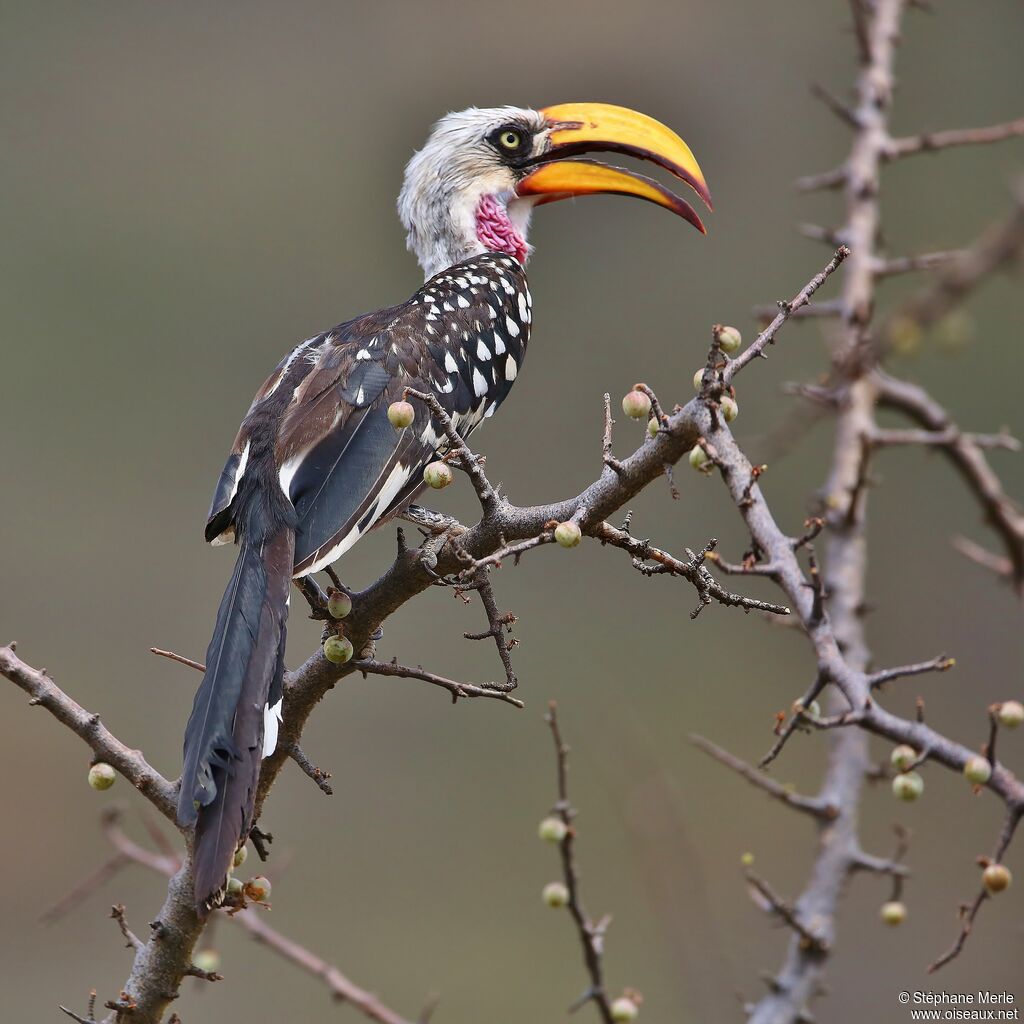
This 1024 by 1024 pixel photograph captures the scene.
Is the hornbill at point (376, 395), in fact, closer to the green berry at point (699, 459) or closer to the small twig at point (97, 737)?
the small twig at point (97, 737)

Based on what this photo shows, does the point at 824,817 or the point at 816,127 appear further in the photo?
the point at 816,127

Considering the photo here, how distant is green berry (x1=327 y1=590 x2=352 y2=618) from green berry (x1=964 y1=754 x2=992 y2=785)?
49.0 inches

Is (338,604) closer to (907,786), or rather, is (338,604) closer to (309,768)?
(309,768)

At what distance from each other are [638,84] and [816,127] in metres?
2.14

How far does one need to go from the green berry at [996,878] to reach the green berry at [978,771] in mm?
150

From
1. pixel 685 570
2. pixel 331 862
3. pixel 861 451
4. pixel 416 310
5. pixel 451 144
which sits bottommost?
pixel 861 451

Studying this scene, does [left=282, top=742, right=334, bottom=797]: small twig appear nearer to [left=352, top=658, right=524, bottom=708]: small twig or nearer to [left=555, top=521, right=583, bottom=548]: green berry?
[left=352, top=658, right=524, bottom=708]: small twig

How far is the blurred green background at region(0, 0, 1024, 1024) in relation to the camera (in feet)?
32.1

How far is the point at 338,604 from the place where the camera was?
7.78 feet

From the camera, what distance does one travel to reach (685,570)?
193 centimetres

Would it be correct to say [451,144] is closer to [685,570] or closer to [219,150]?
[685,570]

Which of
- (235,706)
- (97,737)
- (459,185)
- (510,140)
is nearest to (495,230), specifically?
(459,185)

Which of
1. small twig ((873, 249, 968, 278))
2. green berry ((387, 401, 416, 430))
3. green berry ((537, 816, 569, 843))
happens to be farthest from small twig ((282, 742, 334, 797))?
small twig ((873, 249, 968, 278))

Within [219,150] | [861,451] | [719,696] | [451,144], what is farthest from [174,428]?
[861,451]
